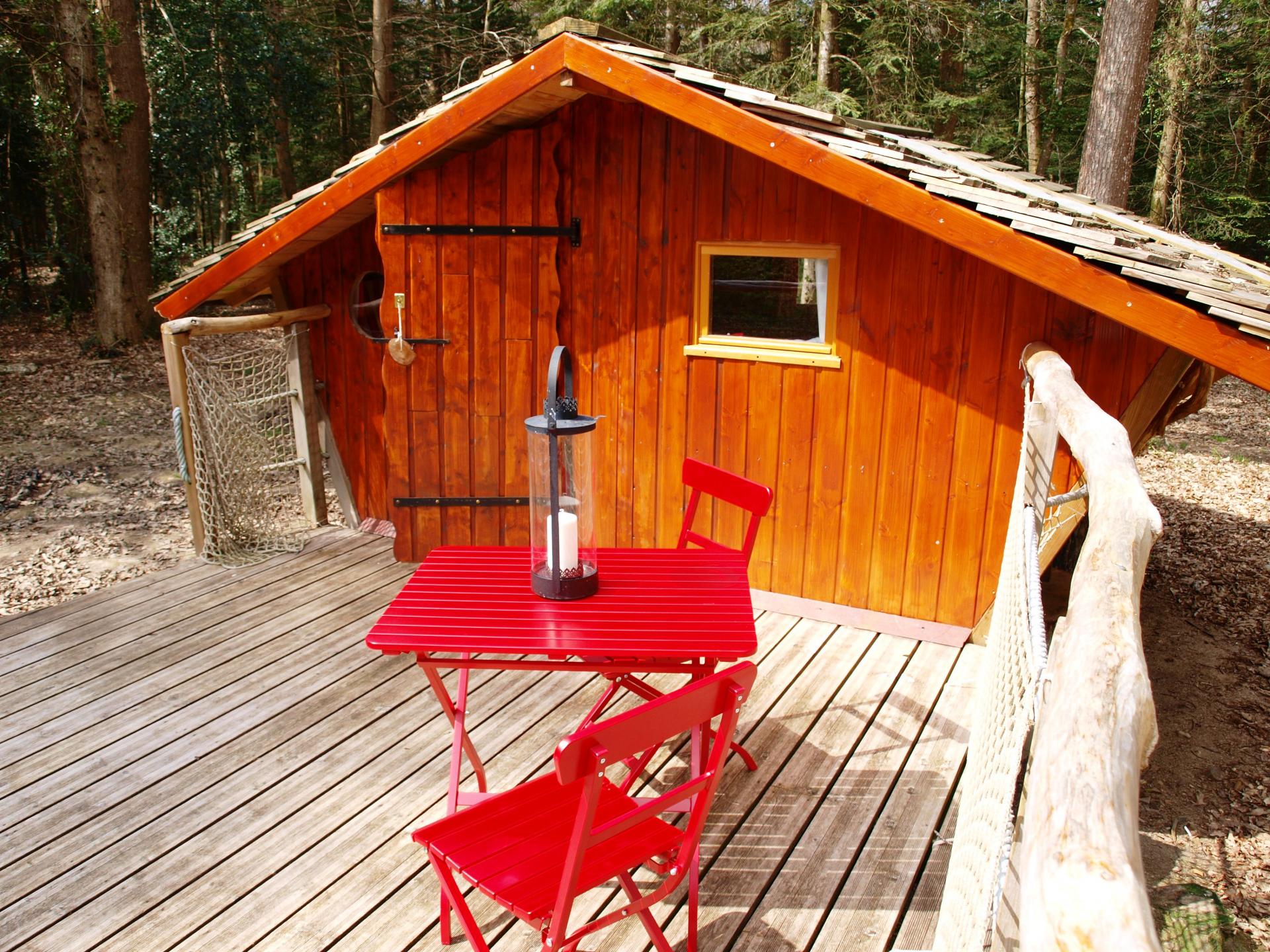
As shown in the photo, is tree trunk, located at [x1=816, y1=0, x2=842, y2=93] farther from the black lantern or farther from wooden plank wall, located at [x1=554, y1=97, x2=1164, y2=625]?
the black lantern

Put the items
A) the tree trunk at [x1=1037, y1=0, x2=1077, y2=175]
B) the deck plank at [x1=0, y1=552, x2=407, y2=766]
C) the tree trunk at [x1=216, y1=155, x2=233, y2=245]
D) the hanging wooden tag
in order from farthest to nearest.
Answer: the tree trunk at [x1=216, y1=155, x2=233, y2=245] < the tree trunk at [x1=1037, y1=0, x2=1077, y2=175] < the hanging wooden tag < the deck plank at [x1=0, y1=552, x2=407, y2=766]

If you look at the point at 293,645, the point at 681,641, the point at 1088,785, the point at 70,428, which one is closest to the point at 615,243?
A: the point at 293,645

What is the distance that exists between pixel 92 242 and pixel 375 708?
33.6ft

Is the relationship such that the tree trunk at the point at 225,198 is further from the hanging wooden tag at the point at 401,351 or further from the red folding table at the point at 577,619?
the red folding table at the point at 577,619

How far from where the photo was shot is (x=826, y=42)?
13.1m

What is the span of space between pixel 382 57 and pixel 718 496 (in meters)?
12.6

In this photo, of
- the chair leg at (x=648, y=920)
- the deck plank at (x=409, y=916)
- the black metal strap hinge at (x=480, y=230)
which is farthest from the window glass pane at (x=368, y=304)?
the chair leg at (x=648, y=920)

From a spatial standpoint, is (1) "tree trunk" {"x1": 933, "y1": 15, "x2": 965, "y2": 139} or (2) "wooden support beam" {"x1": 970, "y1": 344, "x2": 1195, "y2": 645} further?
(1) "tree trunk" {"x1": 933, "y1": 15, "x2": 965, "y2": 139}

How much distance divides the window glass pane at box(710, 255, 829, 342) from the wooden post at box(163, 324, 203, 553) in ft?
9.73

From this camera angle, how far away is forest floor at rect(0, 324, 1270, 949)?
3.91m

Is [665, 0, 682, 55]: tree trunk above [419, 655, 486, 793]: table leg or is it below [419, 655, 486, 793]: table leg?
above

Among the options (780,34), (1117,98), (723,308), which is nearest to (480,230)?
(723,308)

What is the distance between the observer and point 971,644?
184 inches

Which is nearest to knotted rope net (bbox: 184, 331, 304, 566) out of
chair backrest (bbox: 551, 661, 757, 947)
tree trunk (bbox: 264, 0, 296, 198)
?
chair backrest (bbox: 551, 661, 757, 947)
